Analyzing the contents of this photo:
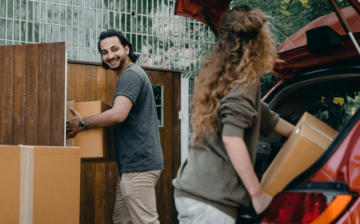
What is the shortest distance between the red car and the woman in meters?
0.13

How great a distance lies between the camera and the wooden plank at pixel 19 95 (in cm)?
368

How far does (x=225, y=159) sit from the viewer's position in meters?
2.24

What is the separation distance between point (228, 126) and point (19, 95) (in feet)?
6.88

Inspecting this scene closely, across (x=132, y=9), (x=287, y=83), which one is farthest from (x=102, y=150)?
(x=132, y=9)

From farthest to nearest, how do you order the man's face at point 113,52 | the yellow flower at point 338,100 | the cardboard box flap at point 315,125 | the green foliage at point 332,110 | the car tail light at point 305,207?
1. the green foliage at point 332,110
2. the yellow flower at point 338,100
3. the man's face at point 113,52
4. the cardboard box flap at point 315,125
5. the car tail light at point 305,207

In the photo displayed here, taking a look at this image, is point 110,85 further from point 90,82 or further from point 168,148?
point 168,148

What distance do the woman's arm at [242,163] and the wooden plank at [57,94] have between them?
6.19 ft

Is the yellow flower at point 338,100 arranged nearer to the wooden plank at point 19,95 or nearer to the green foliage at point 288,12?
the green foliage at point 288,12

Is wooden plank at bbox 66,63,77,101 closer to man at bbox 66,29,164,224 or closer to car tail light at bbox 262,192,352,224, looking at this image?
man at bbox 66,29,164,224

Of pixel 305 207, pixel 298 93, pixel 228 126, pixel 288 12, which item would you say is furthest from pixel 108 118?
pixel 288 12

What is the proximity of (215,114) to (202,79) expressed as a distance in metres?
0.22

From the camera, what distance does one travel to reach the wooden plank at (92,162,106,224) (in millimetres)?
6441

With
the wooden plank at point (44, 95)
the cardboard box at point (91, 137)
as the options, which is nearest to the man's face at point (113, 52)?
the cardboard box at point (91, 137)

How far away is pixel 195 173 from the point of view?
2.28 meters
